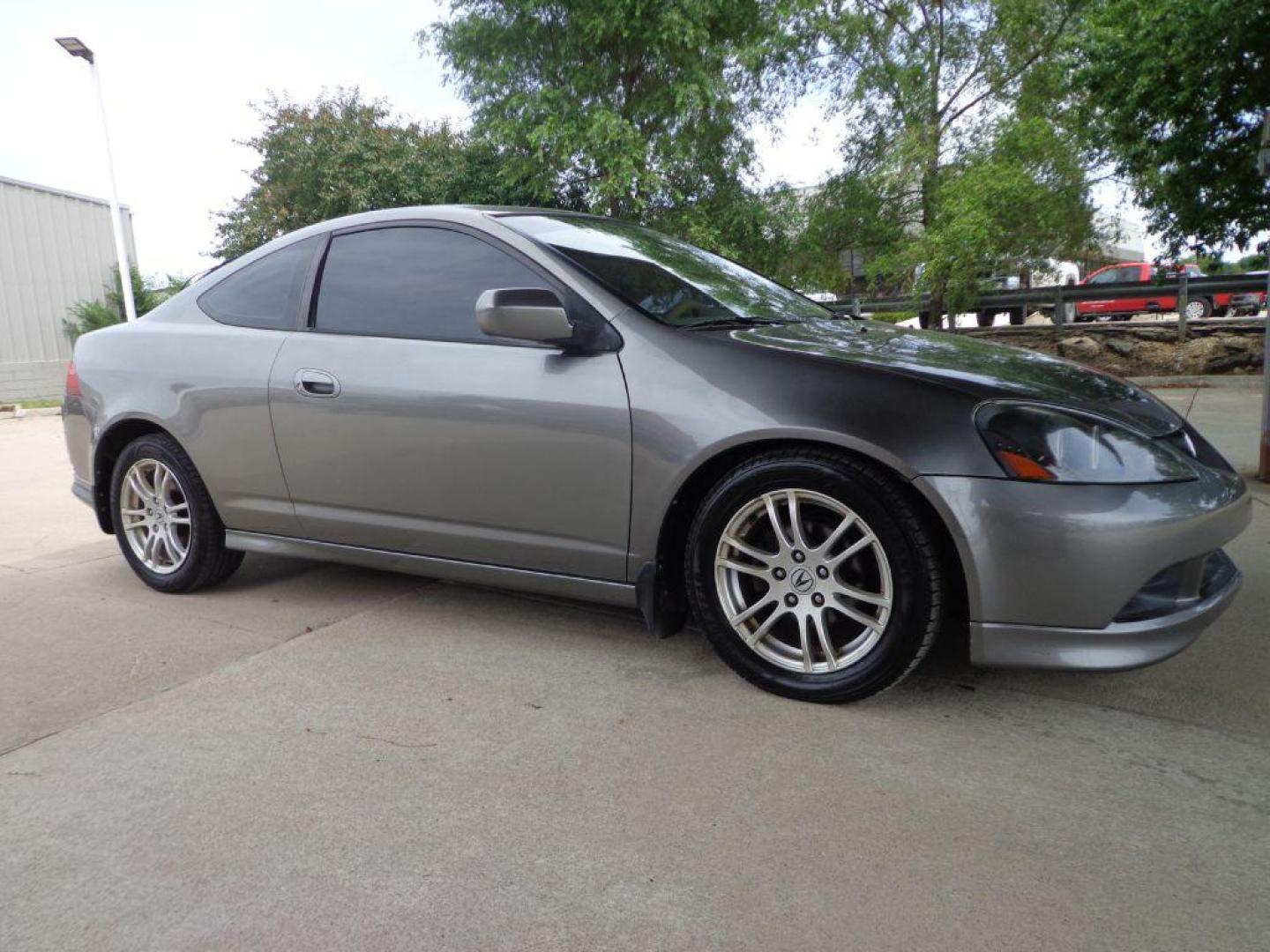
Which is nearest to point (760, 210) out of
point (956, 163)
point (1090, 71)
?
point (956, 163)

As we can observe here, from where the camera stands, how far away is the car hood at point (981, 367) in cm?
280

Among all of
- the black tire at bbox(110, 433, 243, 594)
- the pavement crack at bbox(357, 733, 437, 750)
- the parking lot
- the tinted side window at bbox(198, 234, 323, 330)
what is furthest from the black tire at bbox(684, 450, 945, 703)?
the black tire at bbox(110, 433, 243, 594)

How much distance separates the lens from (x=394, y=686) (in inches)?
123

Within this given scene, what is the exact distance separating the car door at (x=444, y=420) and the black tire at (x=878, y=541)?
31 centimetres

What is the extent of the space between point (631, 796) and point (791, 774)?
0.42 meters

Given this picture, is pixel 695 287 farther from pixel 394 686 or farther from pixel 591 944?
pixel 591 944

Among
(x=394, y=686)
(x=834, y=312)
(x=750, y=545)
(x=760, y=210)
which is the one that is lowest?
(x=394, y=686)

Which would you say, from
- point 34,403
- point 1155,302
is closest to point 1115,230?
point 1155,302

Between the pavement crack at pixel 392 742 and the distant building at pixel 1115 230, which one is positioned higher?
the distant building at pixel 1115 230

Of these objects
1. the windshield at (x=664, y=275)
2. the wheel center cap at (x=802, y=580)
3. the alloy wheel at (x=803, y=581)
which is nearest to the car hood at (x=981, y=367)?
the windshield at (x=664, y=275)

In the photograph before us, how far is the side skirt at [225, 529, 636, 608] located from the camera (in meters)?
3.23

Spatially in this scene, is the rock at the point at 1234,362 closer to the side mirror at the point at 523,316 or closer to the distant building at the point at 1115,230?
the distant building at the point at 1115,230

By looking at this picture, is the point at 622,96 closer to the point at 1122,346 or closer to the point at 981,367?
the point at 1122,346

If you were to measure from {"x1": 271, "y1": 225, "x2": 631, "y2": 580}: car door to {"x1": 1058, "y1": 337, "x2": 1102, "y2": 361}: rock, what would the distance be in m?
12.1
